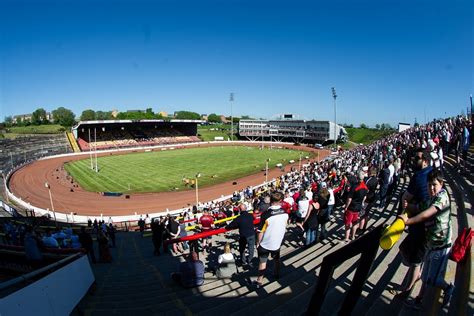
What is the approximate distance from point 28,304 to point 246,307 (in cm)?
316

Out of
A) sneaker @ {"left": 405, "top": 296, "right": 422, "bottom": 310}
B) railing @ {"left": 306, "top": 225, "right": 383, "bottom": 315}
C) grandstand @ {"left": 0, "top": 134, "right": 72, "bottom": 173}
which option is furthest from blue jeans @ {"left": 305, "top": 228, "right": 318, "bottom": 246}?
grandstand @ {"left": 0, "top": 134, "right": 72, "bottom": 173}

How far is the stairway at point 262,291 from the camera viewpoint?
4324 millimetres

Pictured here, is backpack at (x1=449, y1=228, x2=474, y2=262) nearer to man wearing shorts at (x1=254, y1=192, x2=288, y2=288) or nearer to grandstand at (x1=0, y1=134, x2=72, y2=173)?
man wearing shorts at (x1=254, y1=192, x2=288, y2=288)

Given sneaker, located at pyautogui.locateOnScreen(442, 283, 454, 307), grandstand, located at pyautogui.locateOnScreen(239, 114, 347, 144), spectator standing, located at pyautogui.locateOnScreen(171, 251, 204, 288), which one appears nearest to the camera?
sneaker, located at pyautogui.locateOnScreen(442, 283, 454, 307)

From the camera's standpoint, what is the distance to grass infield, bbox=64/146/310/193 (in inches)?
1481

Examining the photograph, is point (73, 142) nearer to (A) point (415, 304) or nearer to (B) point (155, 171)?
(B) point (155, 171)

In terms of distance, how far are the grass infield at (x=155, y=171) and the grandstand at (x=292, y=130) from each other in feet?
115

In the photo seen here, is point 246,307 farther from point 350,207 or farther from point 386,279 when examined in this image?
point 350,207

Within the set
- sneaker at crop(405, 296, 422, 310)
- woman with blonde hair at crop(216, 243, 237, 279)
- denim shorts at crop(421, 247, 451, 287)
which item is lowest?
woman with blonde hair at crop(216, 243, 237, 279)

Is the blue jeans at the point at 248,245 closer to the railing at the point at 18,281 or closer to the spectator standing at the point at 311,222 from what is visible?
the spectator standing at the point at 311,222

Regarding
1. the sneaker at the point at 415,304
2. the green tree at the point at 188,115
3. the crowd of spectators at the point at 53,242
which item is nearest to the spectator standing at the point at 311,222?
the sneaker at the point at 415,304

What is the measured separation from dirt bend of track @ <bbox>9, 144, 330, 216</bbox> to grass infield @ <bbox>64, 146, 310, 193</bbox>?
1.86 m

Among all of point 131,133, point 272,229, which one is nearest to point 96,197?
point 272,229

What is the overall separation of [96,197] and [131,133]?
188ft
